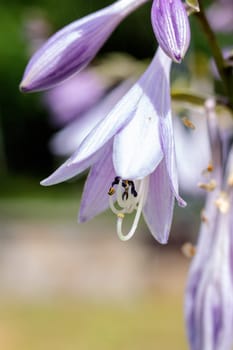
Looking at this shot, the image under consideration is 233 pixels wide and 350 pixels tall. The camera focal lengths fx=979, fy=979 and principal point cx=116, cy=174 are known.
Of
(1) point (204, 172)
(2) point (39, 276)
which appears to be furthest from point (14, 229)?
(1) point (204, 172)

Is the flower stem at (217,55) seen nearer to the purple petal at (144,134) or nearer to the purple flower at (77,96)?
the purple petal at (144,134)

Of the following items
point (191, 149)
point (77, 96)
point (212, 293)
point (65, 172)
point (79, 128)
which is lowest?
point (212, 293)

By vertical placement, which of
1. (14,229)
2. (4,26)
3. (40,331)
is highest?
(4,26)

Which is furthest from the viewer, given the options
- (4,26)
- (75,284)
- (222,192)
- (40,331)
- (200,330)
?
(4,26)

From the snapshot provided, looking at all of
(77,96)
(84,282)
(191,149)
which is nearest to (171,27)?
(191,149)

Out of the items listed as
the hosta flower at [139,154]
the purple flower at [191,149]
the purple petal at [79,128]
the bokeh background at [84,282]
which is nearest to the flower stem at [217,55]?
the hosta flower at [139,154]

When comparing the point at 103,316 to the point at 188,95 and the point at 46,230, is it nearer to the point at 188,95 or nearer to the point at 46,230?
the point at 46,230

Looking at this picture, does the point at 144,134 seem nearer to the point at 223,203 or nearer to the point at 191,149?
the point at 223,203
